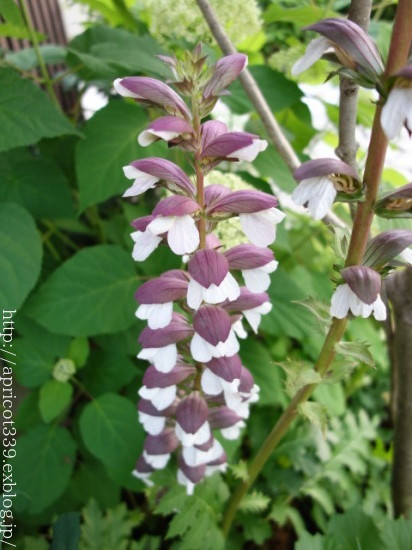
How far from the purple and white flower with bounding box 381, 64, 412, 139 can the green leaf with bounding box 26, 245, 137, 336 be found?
0.59 m

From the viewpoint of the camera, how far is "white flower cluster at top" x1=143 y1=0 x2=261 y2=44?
32.1 inches

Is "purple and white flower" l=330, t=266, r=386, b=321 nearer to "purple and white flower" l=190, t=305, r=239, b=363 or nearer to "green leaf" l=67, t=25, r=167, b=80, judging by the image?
"purple and white flower" l=190, t=305, r=239, b=363

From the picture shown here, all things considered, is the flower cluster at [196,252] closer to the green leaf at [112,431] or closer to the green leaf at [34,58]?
the green leaf at [112,431]

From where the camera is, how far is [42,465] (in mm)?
851

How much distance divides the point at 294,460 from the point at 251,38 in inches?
37.1

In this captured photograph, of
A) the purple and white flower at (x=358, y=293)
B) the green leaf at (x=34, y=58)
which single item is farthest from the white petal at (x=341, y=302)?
the green leaf at (x=34, y=58)

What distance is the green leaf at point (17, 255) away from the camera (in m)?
0.70

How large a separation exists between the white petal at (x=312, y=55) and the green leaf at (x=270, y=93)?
18.9 inches

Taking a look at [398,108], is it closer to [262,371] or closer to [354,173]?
[354,173]

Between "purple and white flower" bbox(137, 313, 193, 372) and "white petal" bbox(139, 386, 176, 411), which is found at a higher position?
"purple and white flower" bbox(137, 313, 193, 372)

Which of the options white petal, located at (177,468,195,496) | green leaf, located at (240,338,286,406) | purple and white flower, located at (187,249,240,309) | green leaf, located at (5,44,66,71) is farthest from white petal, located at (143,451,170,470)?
green leaf, located at (5,44,66,71)

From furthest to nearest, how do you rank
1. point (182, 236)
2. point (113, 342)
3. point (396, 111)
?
1. point (113, 342)
2. point (182, 236)
3. point (396, 111)

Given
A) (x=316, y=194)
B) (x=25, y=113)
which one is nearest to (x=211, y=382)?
(x=316, y=194)

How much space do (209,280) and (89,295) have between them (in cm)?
43
